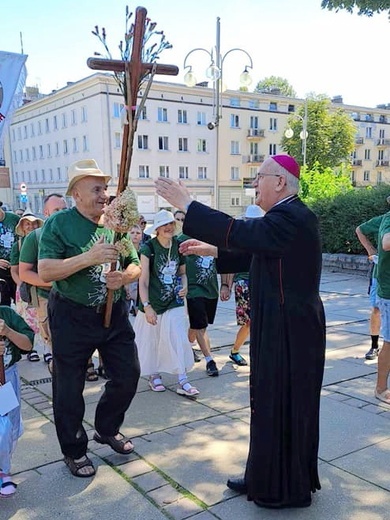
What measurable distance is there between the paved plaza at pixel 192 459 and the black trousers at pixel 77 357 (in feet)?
1.07

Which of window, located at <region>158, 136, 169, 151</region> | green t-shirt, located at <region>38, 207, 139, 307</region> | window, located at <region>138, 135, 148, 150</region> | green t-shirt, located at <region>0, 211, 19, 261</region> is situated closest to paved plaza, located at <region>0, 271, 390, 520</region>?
green t-shirt, located at <region>38, 207, 139, 307</region>

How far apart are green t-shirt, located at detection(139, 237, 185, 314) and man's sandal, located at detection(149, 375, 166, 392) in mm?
665

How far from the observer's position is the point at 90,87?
41.3m

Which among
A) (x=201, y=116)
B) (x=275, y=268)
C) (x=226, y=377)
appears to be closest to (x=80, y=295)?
(x=275, y=268)

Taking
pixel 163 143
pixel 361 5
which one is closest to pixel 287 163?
pixel 361 5

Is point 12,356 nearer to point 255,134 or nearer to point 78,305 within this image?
point 78,305

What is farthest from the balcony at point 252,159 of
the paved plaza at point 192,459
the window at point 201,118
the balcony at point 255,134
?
the paved plaza at point 192,459

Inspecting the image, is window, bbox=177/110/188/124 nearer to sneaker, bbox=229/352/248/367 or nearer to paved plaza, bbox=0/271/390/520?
sneaker, bbox=229/352/248/367

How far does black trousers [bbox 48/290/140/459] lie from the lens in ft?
10.2

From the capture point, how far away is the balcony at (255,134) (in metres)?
49.4

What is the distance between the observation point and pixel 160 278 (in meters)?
4.61

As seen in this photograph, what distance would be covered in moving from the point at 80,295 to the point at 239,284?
2756mm

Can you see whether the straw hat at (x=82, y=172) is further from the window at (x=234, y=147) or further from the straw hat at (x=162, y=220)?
the window at (x=234, y=147)

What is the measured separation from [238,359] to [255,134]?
46.8 metres
